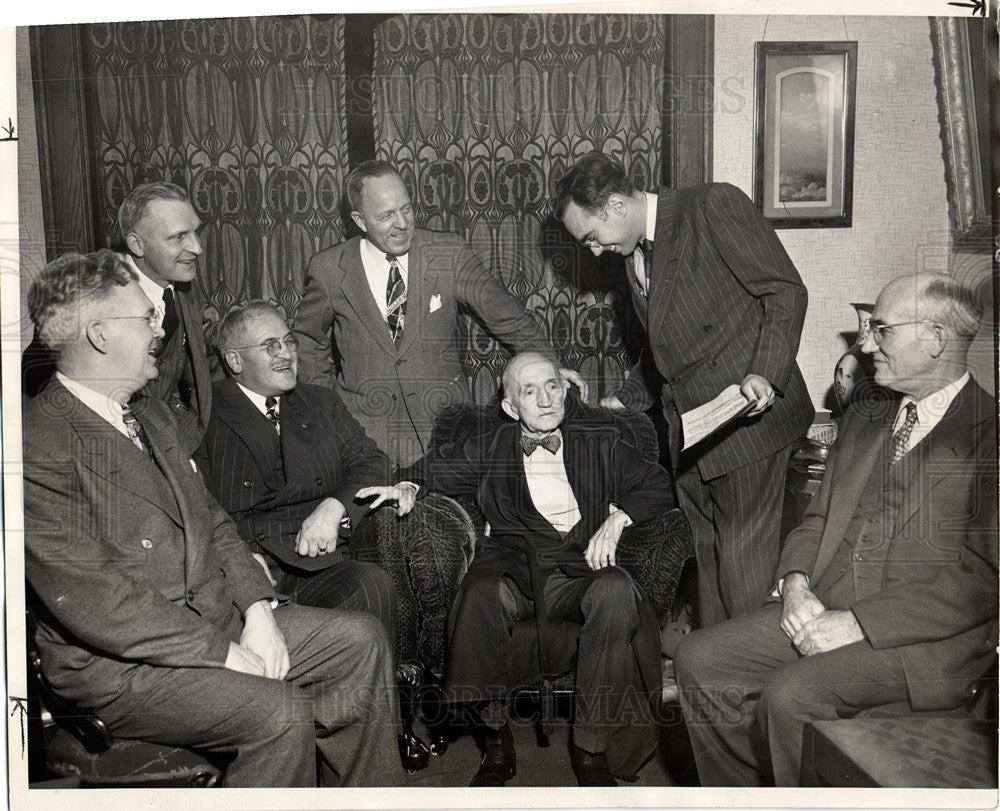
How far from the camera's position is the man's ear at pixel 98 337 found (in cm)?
381

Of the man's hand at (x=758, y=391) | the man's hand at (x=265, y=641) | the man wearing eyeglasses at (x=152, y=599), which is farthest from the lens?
the man's hand at (x=758, y=391)

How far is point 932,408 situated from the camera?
12.8 ft

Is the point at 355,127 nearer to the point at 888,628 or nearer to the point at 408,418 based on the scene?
the point at 408,418

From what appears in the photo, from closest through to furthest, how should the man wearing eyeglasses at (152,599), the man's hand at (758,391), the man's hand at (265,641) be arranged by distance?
the man wearing eyeglasses at (152,599) < the man's hand at (265,641) < the man's hand at (758,391)

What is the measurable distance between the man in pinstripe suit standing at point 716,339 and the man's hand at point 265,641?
172 centimetres

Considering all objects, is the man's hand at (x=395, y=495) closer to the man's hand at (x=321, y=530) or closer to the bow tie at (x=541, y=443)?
the man's hand at (x=321, y=530)

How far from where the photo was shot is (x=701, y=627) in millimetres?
3996

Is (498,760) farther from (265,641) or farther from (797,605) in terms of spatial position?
(797,605)

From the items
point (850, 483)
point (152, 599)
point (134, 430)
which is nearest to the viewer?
point (152, 599)

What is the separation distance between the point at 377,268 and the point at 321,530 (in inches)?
45.3

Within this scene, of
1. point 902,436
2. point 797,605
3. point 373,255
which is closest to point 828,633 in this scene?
point 797,605

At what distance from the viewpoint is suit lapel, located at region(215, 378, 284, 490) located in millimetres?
3951

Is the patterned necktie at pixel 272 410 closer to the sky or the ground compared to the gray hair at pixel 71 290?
closer to the ground

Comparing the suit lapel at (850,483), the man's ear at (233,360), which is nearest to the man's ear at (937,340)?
the suit lapel at (850,483)
